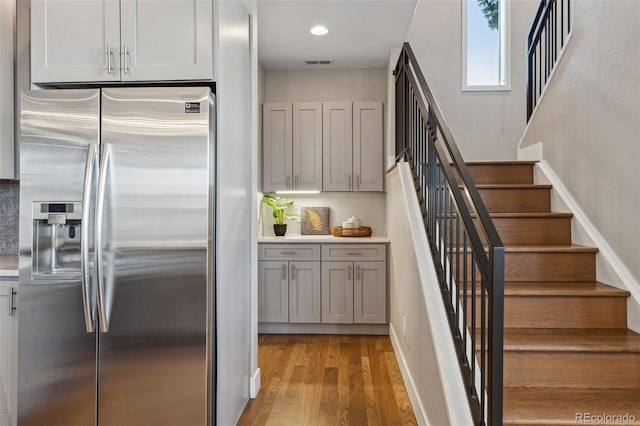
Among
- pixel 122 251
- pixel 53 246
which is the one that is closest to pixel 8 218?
pixel 53 246

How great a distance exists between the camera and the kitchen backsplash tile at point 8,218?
9.57 ft

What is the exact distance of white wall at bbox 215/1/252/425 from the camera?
7.20 feet

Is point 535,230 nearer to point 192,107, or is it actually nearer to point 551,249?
point 551,249

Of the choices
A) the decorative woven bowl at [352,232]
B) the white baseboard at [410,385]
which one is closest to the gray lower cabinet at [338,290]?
the decorative woven bowl at [352,232]

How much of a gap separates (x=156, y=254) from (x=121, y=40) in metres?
1.10

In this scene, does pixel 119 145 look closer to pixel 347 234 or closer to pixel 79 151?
pixel 79 151

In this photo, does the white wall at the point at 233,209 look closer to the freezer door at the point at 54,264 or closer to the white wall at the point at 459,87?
the freezer door at the point at 54,264

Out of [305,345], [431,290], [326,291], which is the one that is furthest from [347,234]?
[431,290]

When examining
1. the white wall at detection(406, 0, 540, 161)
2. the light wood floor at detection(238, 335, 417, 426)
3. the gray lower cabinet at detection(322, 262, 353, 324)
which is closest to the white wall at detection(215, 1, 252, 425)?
the light wood floor at detection(238, 335, 417, 426)

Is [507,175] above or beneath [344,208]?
above

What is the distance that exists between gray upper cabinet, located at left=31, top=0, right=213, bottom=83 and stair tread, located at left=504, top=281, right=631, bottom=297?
6.58 feet

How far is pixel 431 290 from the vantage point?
88.0 inches

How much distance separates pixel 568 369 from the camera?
6.66 ft

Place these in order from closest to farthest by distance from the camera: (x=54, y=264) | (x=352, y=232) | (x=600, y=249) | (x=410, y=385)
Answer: (x=54, y=264)
(x=600, y=249)
(x=410, y=385)
(x=352, y=232)
